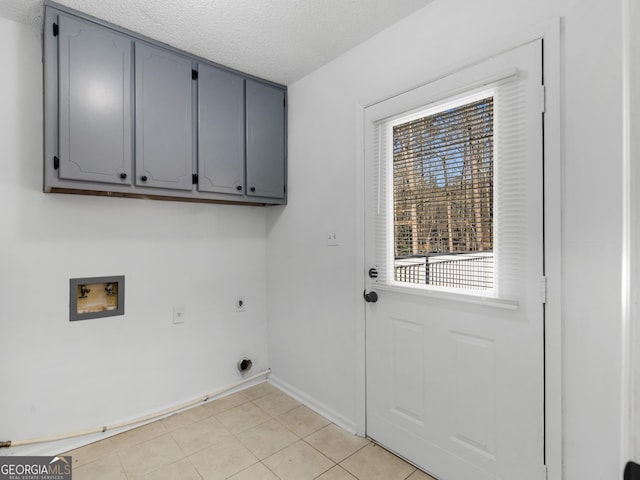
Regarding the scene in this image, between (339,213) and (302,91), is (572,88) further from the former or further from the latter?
(302,91)

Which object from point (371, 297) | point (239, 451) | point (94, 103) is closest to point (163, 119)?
point (94, 103)

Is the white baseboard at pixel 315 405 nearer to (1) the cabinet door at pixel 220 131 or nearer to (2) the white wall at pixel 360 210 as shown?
(2) the white wall at pixel 360 210

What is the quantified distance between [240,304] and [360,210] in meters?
1.33

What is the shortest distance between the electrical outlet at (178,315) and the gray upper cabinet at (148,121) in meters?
0.82

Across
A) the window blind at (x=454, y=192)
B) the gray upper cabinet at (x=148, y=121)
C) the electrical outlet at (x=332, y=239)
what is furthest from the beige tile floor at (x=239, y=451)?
the gray upper cabinet at (x=148, y=121)

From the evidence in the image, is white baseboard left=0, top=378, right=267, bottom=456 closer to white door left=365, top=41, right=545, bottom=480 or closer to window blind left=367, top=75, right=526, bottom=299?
white door left=365, top=41, right=545, bottom=480

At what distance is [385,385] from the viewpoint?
6.41ft

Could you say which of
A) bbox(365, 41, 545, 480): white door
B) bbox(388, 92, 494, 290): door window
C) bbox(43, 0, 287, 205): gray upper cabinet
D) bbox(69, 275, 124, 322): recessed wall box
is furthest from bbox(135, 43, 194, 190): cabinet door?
bbox(388, 92, 494, 290): door window

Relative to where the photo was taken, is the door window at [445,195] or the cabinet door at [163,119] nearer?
the door window at [445,195]

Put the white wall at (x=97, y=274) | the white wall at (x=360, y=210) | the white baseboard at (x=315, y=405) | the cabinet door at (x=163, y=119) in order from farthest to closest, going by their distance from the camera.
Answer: the white baseboard at (x=315, y=405), the cabinet door at (x=163, y=119), the white wall at (x=97, y=274), the white wall at (x=360, y=210)

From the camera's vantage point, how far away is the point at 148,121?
1980 mm

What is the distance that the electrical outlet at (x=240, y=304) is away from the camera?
8.92 feet

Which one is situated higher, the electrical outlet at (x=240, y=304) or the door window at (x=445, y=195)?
the door window at (x=445, y=195)

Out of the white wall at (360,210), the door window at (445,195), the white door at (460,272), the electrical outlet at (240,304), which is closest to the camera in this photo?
the white wall at (360,210)
